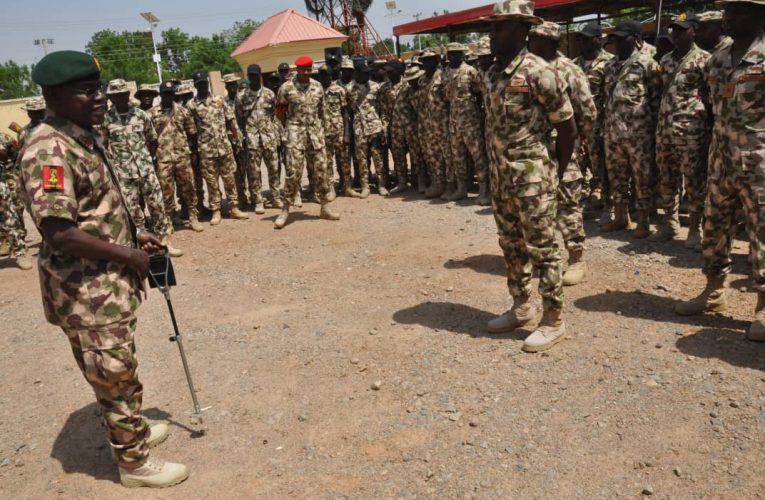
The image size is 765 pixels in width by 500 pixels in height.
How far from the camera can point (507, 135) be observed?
3832 millimetres

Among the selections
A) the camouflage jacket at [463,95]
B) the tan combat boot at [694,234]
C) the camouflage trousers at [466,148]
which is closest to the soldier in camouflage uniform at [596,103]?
the tan combat boot at [694,234]

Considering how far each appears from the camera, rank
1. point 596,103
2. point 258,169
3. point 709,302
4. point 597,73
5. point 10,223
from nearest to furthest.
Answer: point 709,302 < point 597,73 < point 596,103 < point 10,223 < point 258,169

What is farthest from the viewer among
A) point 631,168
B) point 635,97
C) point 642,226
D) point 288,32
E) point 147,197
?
point 288,32

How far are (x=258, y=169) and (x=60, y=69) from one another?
7055 mm

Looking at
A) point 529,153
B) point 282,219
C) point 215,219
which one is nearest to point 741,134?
point 529,153

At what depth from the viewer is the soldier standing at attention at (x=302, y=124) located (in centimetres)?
808

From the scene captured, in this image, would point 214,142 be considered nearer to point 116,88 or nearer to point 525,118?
point 116,88

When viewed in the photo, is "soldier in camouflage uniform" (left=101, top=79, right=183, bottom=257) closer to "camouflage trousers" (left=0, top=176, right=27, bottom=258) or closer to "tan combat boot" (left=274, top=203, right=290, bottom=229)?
"tan combat boot" (left=274, top=203, right=290, bottom=229)

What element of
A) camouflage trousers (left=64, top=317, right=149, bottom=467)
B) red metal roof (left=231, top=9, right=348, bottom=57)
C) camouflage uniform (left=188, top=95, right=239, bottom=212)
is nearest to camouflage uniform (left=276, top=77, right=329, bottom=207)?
camouflage uniform (left=188, top=95, right=239, bottom=212)

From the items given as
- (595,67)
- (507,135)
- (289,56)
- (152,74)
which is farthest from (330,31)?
(152,74)

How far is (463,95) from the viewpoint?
8594mm

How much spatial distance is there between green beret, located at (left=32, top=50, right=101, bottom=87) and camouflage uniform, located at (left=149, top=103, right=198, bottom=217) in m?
5.91

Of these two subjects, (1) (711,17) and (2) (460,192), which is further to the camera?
(2) (460,192)

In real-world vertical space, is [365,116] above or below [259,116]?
below
